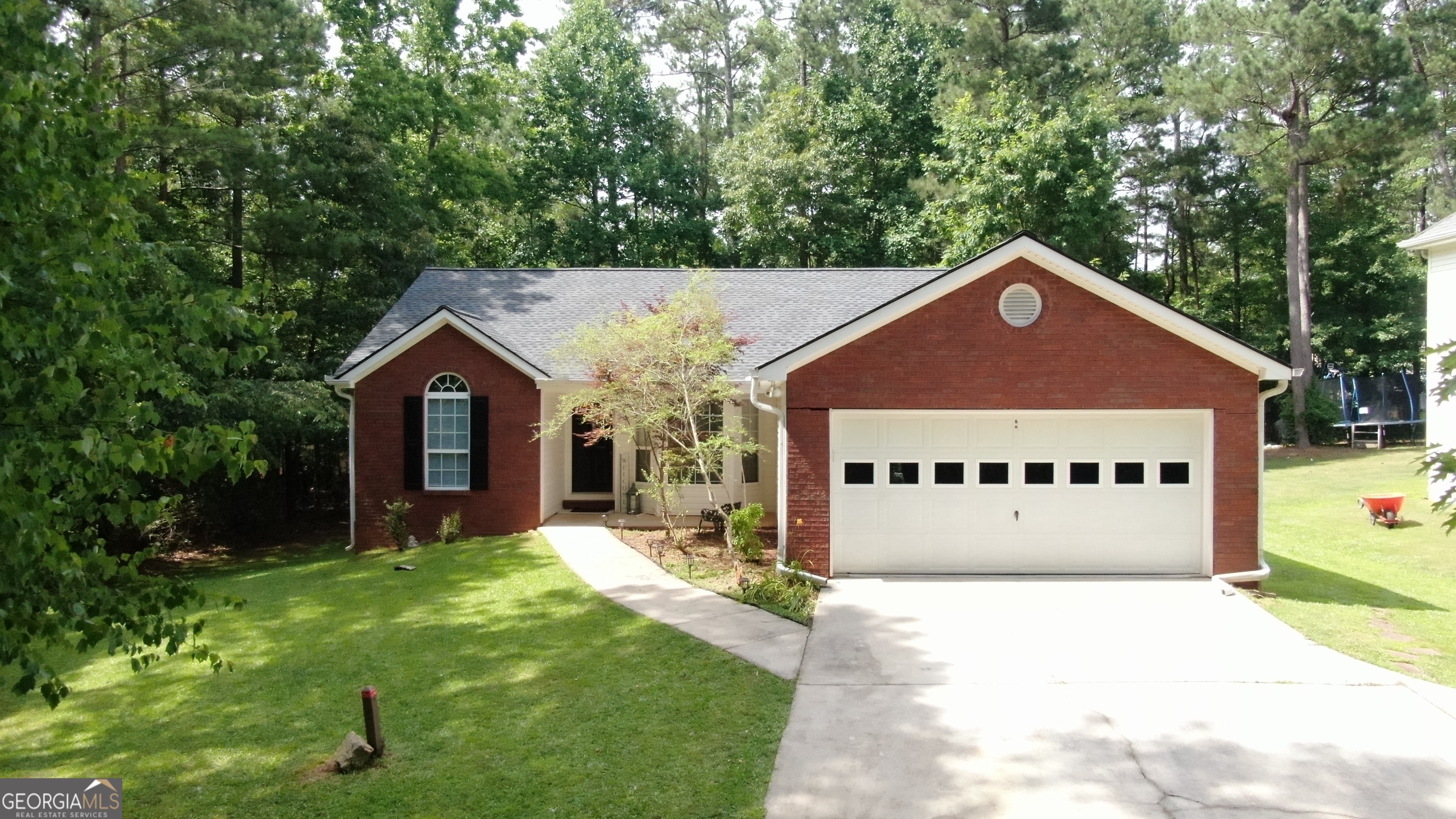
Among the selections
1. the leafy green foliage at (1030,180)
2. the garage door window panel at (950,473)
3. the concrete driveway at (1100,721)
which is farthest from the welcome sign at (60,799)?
the leafy green foliage at (1030,180)

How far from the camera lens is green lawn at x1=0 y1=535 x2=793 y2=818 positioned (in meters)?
5.79

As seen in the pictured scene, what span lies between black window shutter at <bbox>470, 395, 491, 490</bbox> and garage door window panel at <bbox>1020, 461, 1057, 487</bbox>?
8.78 m

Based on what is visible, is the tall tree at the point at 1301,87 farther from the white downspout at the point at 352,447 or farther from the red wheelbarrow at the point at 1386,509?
the white downspout at the point at 352,447

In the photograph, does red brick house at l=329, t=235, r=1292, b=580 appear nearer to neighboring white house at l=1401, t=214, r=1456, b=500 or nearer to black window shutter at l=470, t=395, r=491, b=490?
black window shutter at l=470, t=395, r=491, b=490

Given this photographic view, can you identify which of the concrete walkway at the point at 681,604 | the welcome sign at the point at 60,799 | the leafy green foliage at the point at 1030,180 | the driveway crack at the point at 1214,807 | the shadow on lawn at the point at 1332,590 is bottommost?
the driveway crack at the point at 1214,807

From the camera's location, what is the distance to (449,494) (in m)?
15.4

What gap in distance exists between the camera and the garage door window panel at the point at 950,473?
470 inches

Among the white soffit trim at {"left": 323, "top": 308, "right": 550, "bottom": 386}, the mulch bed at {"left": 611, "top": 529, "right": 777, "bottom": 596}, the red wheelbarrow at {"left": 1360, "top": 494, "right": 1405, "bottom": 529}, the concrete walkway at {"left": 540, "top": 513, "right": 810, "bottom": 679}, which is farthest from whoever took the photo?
the red wheelbarrow at {"left": 1360, "top": 494, "right": 1405, "bottom": 529}

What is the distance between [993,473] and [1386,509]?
32.4 ft

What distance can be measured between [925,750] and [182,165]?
66.8 feet

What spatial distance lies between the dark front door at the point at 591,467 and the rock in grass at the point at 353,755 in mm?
10954

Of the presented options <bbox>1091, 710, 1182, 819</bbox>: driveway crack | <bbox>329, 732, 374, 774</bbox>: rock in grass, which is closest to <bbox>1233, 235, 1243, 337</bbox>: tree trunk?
<bbox>1091, 710, 1182, 819</bbox>: driveway crack

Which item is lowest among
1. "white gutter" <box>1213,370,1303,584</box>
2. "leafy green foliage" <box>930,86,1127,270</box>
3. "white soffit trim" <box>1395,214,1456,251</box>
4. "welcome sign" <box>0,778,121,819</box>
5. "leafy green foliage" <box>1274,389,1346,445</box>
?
"welcome sign" <box>0,778,121,819</box>

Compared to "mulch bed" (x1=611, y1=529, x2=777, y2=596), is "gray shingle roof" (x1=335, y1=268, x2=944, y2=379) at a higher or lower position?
higher
